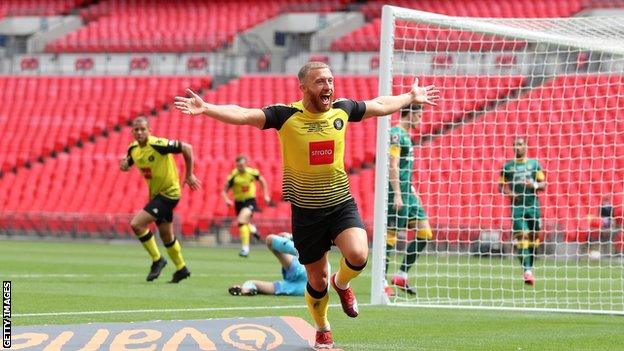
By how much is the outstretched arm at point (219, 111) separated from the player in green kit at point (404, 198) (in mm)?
4852

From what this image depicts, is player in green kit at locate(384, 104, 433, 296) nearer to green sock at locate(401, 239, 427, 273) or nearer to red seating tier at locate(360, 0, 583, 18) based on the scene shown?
green sock at locate(401, 239, 427, 273)

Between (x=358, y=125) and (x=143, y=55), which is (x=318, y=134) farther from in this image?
(x=143, y=55)

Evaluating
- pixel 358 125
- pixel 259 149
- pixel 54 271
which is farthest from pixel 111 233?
pixel 54 271

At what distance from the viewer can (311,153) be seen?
905 centimetres

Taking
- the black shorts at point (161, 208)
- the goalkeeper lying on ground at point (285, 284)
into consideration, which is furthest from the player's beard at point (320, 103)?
the black shorts at point (161, 208)

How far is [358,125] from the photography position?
33.1 metres

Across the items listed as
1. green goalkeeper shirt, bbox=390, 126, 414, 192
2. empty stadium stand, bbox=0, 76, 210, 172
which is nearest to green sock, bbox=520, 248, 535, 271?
green goalkeeper shirt, bbox=390, 126, 414, 192

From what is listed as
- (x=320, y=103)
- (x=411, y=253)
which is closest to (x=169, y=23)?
(x=411, y=253)

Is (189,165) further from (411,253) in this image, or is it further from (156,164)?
(411,253)

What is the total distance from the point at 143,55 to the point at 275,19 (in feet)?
15.2

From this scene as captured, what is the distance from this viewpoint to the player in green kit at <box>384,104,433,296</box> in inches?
540

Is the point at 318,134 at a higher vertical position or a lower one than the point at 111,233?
higher

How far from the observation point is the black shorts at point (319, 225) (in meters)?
9.11

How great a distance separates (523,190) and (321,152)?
8330 mm
